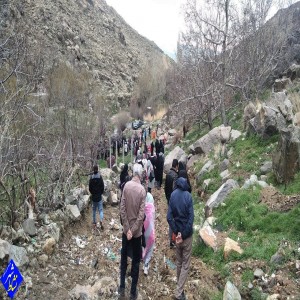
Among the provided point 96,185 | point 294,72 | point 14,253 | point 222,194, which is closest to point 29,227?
point 14,253

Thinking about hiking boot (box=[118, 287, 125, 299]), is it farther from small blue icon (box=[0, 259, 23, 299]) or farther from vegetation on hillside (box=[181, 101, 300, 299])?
small blue icon (box=[0, 259, 23, 299])

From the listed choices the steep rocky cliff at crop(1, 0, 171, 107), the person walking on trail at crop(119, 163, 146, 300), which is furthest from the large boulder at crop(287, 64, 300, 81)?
the steep rocky cliff at crop(1, 0, 171, 107)

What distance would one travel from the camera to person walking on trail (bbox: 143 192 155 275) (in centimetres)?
586

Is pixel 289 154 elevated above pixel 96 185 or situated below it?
above

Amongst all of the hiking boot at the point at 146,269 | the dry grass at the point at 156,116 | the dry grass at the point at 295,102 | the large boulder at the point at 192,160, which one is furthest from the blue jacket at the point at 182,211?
the dry grass at the point at 156,116

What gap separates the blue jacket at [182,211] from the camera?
17.1ft

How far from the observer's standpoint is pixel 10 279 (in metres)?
3.84

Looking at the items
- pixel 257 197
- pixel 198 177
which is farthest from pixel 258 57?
pixel 257 197

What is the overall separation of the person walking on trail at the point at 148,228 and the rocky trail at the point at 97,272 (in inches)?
10.8

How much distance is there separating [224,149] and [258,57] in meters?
8.80

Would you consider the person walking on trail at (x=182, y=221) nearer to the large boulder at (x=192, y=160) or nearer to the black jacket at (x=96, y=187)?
the black jacket at (x=96, y=187)

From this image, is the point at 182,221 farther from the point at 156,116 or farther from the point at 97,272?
the point at 156,116

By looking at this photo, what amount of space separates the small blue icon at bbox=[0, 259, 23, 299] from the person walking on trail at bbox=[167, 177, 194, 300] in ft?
7.37

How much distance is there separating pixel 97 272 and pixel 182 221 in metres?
1.91
